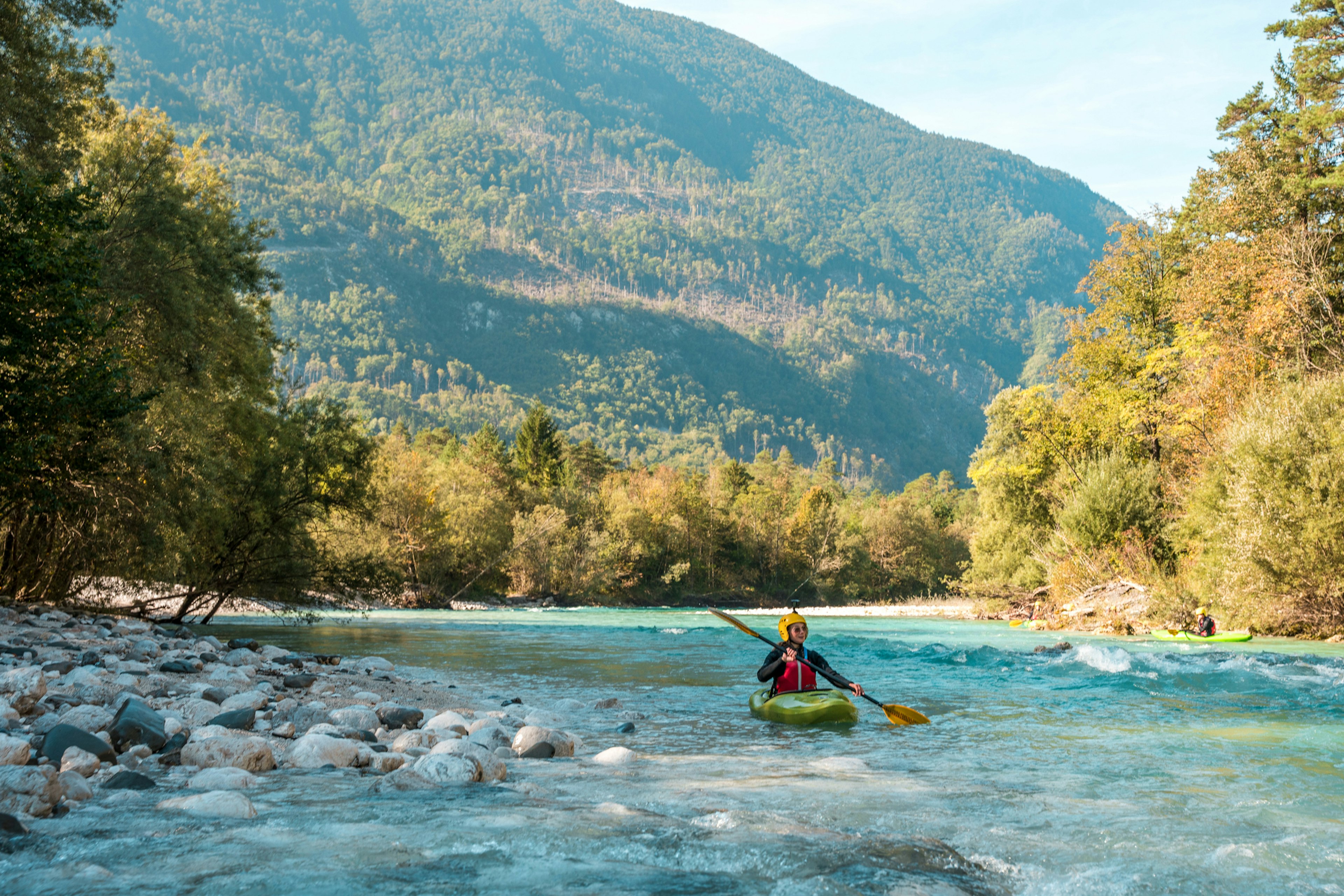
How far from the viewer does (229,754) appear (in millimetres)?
7191

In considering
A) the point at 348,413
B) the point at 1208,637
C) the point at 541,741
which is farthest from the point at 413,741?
the point at 1208,637

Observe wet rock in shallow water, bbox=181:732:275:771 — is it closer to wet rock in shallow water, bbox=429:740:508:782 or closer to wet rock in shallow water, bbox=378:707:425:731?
wet rock in shallow water, bbox=429:740:508:782

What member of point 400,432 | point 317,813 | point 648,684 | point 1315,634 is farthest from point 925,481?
point 317,813

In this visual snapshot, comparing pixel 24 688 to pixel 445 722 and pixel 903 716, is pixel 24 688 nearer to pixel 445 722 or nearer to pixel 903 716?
pixel 445 722

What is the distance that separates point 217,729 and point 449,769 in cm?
234

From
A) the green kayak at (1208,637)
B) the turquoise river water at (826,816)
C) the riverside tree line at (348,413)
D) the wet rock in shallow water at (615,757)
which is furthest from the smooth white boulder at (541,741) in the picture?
the green kayak at (1208,637)

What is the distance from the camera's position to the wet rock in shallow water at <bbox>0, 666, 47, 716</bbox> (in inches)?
293

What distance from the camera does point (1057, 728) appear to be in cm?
1099

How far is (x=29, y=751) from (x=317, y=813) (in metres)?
2.06

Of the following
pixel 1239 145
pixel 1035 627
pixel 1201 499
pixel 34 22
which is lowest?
pixel 1035 627

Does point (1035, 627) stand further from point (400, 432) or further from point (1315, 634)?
point (400, 432)

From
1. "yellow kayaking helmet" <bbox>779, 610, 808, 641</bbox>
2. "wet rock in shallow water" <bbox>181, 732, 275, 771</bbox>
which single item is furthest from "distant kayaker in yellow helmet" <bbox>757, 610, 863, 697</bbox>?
"wet rock in shallow water" <bbox>181, 732, 275, 771</bbox>

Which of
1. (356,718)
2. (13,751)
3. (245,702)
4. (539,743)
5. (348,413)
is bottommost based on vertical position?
(539,743)

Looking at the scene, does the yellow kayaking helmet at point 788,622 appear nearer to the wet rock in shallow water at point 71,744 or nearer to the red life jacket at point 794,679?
the red life jacket at point 794,679
